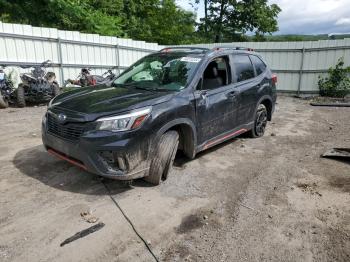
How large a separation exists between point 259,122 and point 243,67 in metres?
1.36

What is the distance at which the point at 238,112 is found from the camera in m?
5.04

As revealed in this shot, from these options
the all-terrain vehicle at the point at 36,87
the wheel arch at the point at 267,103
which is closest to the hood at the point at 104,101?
the wheel arch at the point at 267,103

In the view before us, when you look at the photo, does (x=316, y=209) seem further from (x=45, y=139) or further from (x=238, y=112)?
(x=45, y=139)

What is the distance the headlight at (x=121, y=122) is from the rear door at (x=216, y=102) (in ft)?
3.52

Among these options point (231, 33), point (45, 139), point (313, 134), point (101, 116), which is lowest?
point (313, 134)

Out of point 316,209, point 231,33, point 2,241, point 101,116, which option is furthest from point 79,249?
point 231,33

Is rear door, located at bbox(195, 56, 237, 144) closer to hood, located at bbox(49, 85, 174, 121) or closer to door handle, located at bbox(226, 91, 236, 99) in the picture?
door handle, located at bbox(226, 91, 236, 99)

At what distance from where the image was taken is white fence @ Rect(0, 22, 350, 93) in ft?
29.0

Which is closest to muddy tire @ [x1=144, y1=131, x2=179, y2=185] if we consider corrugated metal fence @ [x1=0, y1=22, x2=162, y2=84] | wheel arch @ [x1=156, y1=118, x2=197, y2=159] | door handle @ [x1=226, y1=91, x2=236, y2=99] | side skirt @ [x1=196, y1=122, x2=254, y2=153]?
wheel arch @ [x1=156, y1=118, x2=197, y2=159]

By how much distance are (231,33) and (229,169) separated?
2141cm

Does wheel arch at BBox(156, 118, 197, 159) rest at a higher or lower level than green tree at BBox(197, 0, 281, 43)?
lower

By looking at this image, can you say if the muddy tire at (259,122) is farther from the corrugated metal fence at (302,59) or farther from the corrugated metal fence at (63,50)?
the corrugated metal fence at (302,59)

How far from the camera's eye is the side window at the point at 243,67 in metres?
5.09

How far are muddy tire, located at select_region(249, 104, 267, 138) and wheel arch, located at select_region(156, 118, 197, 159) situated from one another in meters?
2.22
